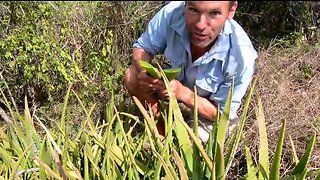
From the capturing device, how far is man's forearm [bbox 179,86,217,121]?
2268 mm

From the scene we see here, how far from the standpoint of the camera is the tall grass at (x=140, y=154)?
1.76m

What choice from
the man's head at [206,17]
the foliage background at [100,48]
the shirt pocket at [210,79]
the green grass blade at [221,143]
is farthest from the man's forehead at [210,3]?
the foliage background at [100,48]

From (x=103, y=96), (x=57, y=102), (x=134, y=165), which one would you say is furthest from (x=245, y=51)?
(x=57, y=102)

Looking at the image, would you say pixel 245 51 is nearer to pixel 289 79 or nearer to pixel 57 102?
pixel 289 79

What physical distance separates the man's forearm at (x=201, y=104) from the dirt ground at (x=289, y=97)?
177 mm

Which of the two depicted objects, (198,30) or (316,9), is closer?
(198,30)

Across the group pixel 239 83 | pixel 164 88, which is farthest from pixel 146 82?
pixel 239 83

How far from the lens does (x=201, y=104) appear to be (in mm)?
2285

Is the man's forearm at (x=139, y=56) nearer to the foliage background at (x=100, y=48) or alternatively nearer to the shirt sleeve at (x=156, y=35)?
the shirt sleeve at (x=156, y=35)

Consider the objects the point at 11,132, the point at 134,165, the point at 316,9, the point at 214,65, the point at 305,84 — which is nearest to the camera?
the point at 134,165

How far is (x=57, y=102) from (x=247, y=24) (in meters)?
1.10

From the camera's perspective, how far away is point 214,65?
7.52ft

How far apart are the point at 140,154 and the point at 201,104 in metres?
0.34

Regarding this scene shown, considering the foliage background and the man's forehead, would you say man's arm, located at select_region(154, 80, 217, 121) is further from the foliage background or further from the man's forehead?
the man's forehead
